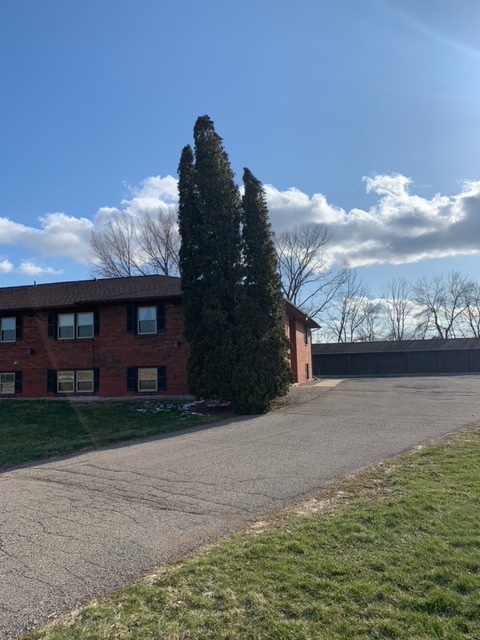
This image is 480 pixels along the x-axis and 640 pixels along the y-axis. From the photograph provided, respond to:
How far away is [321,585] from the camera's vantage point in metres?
3.76

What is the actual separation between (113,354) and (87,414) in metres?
3.71

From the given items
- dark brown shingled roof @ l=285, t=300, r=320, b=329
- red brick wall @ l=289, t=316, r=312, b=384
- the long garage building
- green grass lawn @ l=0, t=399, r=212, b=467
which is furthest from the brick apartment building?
the long garage building

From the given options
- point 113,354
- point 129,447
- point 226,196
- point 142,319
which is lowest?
point 129,447

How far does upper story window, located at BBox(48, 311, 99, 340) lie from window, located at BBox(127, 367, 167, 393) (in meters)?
2.44

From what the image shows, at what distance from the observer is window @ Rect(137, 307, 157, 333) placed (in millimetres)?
20594

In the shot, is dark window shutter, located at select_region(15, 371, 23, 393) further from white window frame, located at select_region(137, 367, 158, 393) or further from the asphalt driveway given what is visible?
the asphalt driveway

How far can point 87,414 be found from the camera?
58.0 ft

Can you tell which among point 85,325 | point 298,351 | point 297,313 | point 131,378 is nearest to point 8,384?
point 85,325

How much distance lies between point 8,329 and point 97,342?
4593 mm

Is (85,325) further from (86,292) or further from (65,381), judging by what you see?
(65,381)

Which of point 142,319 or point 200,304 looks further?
point 142,319

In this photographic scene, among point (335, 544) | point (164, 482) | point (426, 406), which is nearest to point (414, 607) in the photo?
point (335, 544)

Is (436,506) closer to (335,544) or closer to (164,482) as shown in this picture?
(335,544)

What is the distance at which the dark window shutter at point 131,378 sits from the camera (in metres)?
20.6
